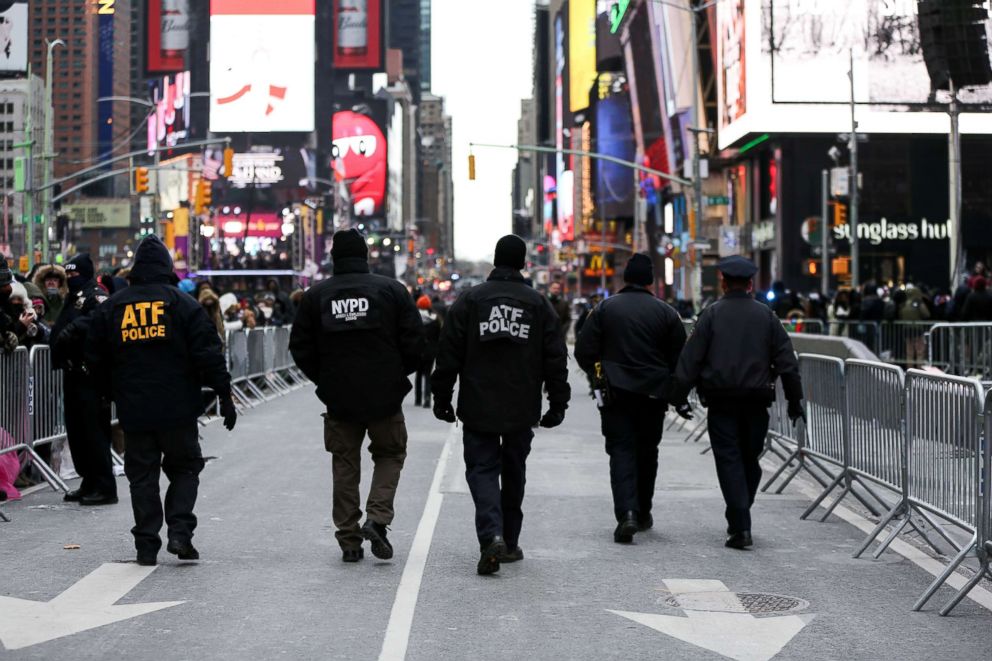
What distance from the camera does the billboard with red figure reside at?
620 ft

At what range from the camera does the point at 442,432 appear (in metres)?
21.2

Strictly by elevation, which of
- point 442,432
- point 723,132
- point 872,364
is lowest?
point 442,432

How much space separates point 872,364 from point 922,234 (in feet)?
185

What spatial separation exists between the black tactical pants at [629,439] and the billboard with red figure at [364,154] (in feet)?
584

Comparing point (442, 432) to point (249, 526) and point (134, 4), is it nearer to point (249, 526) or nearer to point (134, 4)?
point (249, 526)

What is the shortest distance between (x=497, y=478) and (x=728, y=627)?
2212 millimetres

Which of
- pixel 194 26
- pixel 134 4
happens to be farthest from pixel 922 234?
pixel 134 4

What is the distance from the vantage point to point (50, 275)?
15328 mm

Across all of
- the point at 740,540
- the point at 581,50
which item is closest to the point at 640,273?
the point at 740,540

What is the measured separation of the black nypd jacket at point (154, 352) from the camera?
9758mm

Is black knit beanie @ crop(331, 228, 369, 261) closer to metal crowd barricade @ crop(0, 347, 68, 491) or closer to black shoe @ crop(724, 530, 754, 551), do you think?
black shoe @ crop(724, 530, 754, 551)

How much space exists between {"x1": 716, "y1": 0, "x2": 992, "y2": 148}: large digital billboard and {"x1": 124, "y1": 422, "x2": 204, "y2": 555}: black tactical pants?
5524cm

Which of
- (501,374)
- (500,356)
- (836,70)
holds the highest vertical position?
(836,70)

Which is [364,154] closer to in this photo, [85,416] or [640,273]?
[85,416]
